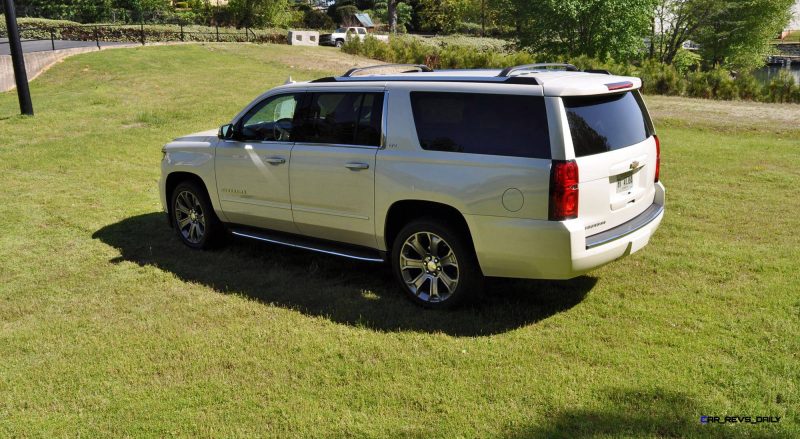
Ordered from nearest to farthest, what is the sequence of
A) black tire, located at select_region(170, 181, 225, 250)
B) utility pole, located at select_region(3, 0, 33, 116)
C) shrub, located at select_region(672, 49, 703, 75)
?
black tire, located at select_region(170, 181, 225, 250) < utility pole, located at select_region(3, 0, 33, 116) < shrub, located at select_region(672, 49, 703, 75)

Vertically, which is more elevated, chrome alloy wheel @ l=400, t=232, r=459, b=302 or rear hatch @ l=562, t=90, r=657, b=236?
rear hatch @ l=562, t=90, r=657, b=236

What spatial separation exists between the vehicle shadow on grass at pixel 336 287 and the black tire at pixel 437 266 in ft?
0.42

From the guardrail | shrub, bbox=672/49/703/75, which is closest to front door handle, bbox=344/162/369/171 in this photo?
the guardrail

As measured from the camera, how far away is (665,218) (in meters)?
7.91

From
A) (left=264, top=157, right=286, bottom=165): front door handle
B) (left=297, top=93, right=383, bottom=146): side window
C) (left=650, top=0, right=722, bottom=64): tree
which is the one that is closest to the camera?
(left=297, top=93, right=383, bottom=146): side window

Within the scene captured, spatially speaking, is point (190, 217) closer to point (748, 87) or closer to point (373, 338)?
point (373, 338)

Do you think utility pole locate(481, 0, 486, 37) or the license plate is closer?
the license plate

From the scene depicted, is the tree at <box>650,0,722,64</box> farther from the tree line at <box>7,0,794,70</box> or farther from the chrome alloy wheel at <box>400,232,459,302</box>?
the chrome alloy wheel at <box>400,232,459,302</box>

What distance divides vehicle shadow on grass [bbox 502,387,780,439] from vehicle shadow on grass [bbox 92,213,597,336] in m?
A: 1.23

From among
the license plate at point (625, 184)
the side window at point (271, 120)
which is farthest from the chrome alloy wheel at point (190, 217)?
the license plate at point (625, 184)

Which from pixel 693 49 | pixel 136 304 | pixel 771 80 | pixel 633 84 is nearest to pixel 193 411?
pixel 136 304

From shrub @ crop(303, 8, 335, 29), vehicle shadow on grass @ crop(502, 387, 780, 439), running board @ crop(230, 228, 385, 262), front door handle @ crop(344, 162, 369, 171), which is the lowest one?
vehicle shadow on grass @ crop(502, 387, 780, 439)

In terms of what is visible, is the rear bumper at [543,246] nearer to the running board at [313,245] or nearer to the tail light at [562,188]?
the tail light at [562,188]

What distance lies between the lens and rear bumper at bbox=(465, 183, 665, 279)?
477 centimetres
